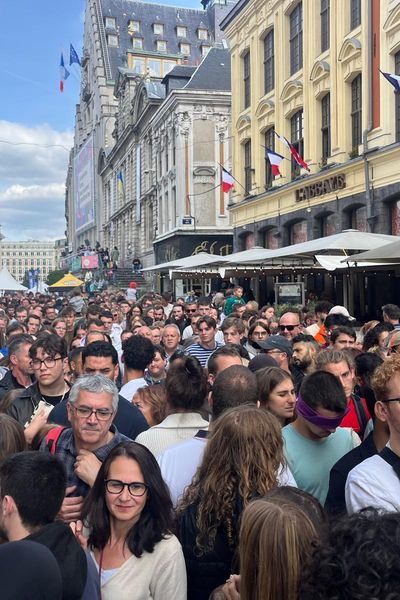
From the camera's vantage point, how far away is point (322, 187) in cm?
2295

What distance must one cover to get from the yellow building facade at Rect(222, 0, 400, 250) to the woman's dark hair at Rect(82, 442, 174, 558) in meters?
17.3

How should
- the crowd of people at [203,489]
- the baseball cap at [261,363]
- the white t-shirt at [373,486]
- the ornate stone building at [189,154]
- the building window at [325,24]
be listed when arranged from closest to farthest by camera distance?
the crowd of people at [203,489] < the white t-shirt at [373,486] < the baseball cap at [261,363] < the building window at [325,24] < the ornate stone building at [189,154]

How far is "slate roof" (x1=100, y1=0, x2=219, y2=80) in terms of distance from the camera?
250 ft

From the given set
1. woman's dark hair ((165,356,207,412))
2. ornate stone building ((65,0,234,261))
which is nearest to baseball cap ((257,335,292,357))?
woman's dark hair ((165,356,207,412))

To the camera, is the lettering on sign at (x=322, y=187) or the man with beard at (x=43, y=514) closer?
the man with beard at (x=43, y=514)

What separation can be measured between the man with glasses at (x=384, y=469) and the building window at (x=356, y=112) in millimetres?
19307

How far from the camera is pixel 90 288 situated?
48188 millimetres

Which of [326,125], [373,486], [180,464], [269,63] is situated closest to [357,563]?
[373,486]

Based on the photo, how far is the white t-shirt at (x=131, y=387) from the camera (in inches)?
229

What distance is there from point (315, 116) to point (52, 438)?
22077 mm

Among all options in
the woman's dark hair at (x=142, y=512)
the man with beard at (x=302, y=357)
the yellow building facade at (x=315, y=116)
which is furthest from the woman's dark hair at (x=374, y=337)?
the yellow building facade at (x=315, y=116)

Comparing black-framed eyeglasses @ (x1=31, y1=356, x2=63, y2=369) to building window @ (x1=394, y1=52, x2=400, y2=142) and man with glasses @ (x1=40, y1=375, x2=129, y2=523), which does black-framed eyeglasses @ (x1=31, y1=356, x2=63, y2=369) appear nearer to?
man with glasses @ (x1=40, y1=375, x2=129, y2=523)

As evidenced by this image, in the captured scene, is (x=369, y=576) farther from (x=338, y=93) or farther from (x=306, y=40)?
(x=306, y=40)

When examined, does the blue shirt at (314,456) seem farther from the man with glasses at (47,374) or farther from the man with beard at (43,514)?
the man with glasses at (47,374)
